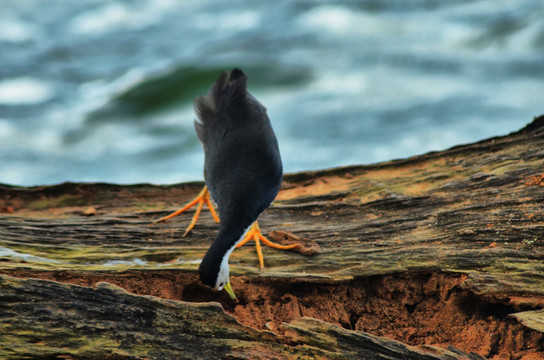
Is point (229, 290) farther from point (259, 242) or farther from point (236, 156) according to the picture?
point (236, 156)

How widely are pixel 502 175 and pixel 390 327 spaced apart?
2009mm

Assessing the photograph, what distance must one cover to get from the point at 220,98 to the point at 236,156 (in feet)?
2.16

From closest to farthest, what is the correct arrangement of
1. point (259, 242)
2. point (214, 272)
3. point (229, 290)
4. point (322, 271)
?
point (214, 272), point (229, 290), point (322, 271), point (259, 242)

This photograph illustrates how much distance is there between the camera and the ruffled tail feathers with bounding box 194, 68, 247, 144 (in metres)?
4.37

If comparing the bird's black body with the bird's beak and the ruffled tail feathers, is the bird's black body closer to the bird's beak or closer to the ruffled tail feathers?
the ruffled tail feathers

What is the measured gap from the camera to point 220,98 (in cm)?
447

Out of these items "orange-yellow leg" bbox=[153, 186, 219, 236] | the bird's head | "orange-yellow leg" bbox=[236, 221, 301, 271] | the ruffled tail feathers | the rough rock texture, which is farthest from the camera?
"orange-yellow leg" bbox=[153, 186, 219, 236]

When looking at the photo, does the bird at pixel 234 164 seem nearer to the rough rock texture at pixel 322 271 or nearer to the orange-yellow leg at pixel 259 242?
the orange-yellow leg at pixel 259 242

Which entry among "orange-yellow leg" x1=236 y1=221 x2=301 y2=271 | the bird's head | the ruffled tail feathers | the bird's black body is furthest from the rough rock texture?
the ruffled tail feathers

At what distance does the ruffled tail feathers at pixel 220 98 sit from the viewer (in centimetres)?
437

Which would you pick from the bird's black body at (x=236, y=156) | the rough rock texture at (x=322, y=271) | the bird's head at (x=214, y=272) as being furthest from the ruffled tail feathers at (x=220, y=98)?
the bird's head at (x=214, y=272)

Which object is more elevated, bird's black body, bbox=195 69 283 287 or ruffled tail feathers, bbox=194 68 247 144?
ruffled tail feathers, bbox=194 68 247 144

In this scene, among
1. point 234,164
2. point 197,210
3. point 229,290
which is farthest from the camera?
point 197,210

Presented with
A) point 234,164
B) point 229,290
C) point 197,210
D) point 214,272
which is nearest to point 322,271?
point 229,290
